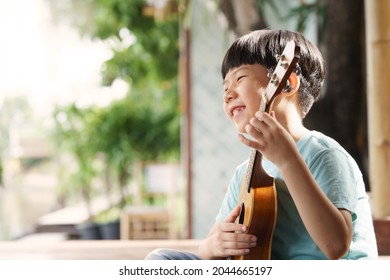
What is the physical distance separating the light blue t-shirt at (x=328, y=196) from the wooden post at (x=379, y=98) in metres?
0.39

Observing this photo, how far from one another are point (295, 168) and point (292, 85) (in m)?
0.12

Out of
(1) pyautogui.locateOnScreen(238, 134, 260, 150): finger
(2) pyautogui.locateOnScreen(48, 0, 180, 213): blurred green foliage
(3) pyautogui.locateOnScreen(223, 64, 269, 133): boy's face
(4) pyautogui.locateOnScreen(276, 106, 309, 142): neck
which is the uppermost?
(2) pyautogui.locateOnScreen(48, 0, 180, 213): blurred green foliage

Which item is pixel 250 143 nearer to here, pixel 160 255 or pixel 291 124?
pixel 291 124

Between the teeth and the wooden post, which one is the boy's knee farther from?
the wooden post

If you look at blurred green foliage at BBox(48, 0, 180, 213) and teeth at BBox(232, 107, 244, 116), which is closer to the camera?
teeth at BBox(232, 107, 244, 116)

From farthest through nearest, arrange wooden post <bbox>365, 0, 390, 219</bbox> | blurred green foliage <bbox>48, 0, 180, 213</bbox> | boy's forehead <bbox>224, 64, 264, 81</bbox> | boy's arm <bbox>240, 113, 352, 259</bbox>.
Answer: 1. blurred green foliage <bbox>48, 0, 180, 213</bbox>
2. wooden post <bbox>365, 0, 390, 219</bbox>
3. boy's forehead <bbox>224, 64, 264, 81</bbox>
4. boy's arm <bbox>240, 113, 352, 259</bbox>

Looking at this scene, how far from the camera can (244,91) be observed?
697 millimetres

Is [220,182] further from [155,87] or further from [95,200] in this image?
[95,200]

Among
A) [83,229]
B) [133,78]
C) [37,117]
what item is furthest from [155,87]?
[83,229]

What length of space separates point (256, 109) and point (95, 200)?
332 centimetres

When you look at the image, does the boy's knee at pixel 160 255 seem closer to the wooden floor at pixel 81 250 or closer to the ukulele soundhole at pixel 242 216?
the ukulele soundhole at pixel 242 216

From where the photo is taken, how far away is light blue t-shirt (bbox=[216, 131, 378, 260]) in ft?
2.06

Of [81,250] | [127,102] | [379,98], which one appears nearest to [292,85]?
[379,98]

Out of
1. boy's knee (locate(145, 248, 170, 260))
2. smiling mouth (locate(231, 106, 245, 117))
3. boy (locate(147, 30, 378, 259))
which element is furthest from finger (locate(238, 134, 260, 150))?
boy's knee (locate(145, 248, 170, 260))
